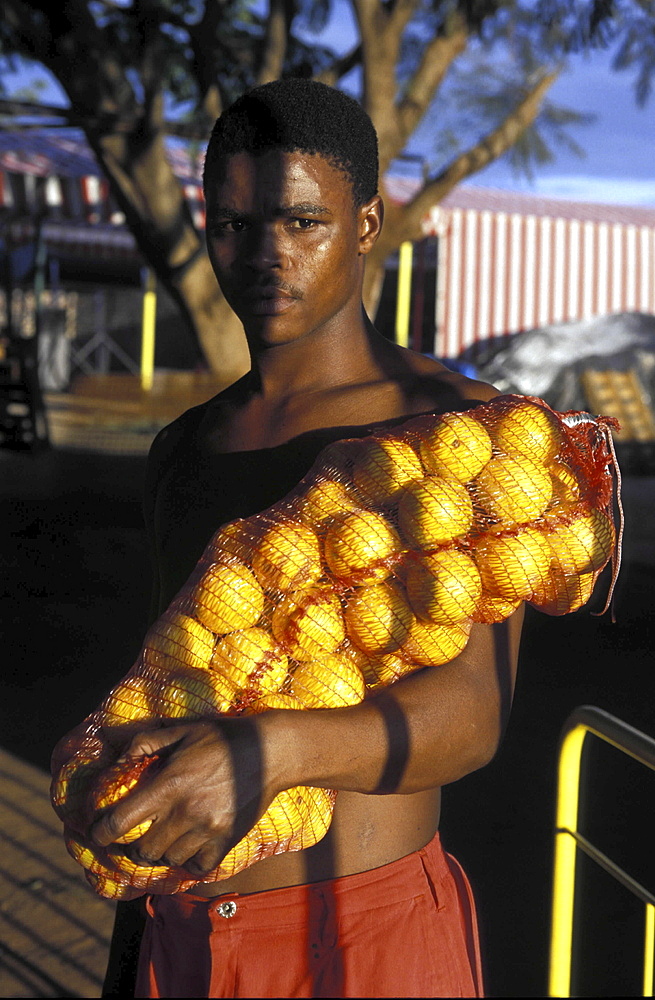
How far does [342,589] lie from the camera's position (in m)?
1.46

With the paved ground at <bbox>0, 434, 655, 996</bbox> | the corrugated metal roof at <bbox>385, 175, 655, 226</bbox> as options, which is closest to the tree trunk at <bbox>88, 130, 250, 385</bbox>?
the paved ground at <bbox>0, 434, 655, 996</bbox>

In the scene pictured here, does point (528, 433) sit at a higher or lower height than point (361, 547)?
higher

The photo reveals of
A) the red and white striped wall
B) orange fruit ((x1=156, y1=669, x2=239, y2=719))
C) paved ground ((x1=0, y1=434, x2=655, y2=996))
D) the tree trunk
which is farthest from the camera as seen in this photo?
the red and white striped wall

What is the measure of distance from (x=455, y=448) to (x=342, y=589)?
0.26m

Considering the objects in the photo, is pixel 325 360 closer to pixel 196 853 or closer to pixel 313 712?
pixel 313 712

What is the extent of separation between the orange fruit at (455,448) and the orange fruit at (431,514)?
0.02m

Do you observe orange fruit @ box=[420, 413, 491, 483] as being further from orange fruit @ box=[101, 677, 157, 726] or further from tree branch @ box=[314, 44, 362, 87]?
tree branch @ box=[314, 44, 362, 87]

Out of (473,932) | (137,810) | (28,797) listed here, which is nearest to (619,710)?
(28,797)

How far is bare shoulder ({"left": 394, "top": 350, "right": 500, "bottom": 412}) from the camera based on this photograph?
5.41ft

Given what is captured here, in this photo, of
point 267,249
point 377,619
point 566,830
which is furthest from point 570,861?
point 267,249

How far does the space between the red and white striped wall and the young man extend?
17521mm

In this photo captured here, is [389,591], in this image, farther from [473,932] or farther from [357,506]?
[473,932]

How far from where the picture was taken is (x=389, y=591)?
146cm

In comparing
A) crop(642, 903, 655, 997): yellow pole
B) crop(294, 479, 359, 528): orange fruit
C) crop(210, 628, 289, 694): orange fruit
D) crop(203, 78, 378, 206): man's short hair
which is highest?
crop(203, 78, 378, 206): man's short hair
